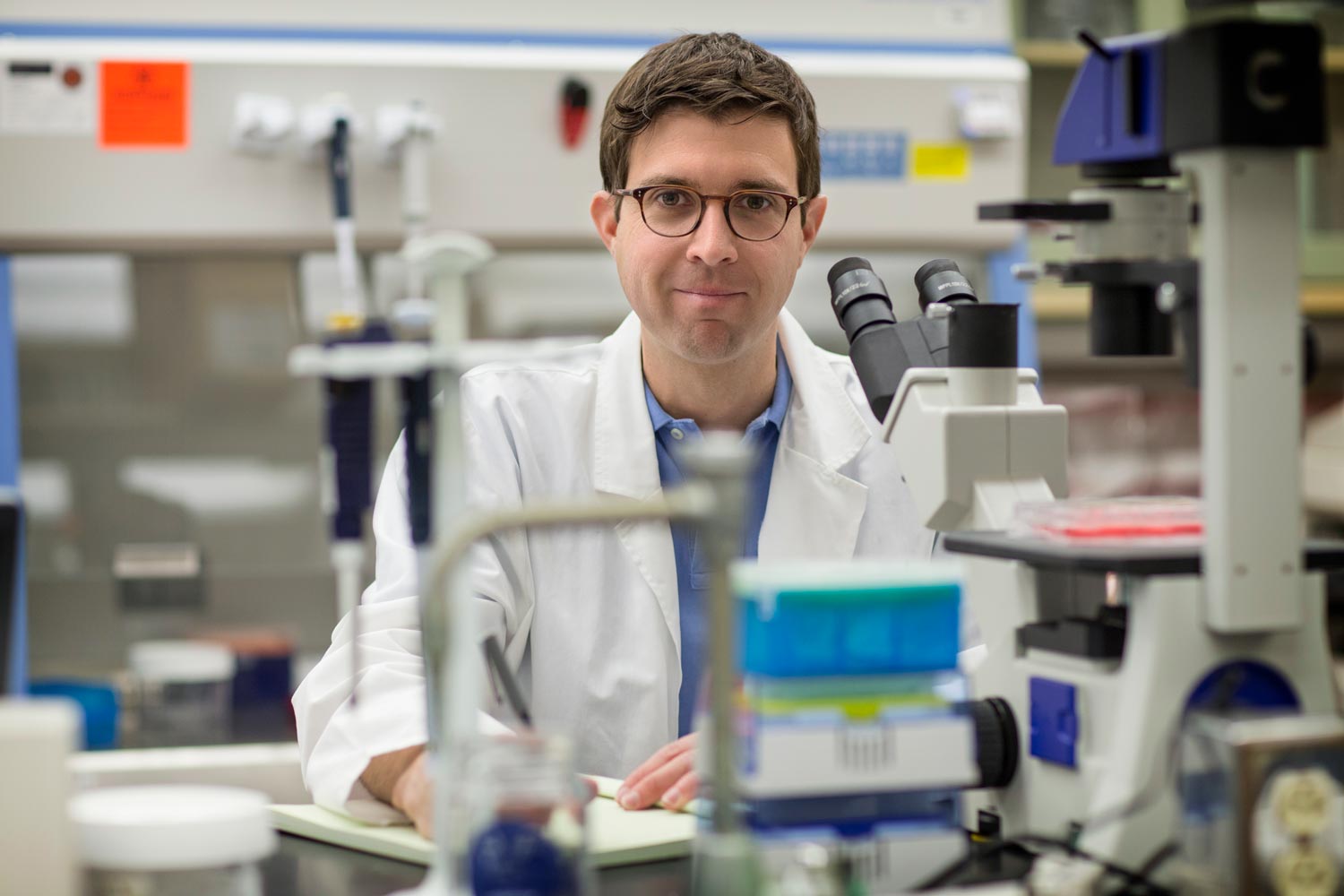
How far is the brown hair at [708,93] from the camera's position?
1710 mm

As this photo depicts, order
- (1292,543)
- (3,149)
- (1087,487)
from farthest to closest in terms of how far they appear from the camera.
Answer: (1087,487), (3,149), (1292,543)

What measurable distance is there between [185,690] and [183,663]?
4 cm

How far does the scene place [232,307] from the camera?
2.36 metres

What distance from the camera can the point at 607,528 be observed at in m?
1.81

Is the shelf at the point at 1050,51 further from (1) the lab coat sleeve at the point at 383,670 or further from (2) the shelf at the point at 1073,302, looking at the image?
(1) the lab coat sleeve at the point at 383,670

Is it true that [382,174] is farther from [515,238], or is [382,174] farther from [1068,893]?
[1068,893]

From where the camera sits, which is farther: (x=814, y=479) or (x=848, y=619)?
(x=814, y=479)

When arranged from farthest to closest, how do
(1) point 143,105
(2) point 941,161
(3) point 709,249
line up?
(2) point 941,161
(1) point 143,105
(3) point 709,249

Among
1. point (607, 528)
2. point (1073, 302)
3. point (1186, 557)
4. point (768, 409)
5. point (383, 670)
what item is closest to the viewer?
point (1186, 557)

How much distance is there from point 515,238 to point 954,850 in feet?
4.87

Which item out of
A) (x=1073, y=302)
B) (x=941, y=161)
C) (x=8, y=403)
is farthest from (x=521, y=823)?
(x=1073, y=302)

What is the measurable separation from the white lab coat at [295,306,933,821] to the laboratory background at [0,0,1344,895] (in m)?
0.33

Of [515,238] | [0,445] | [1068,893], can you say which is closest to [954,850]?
[1068,893]

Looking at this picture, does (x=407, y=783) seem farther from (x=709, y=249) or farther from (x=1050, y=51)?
(x=1050, y=51)
